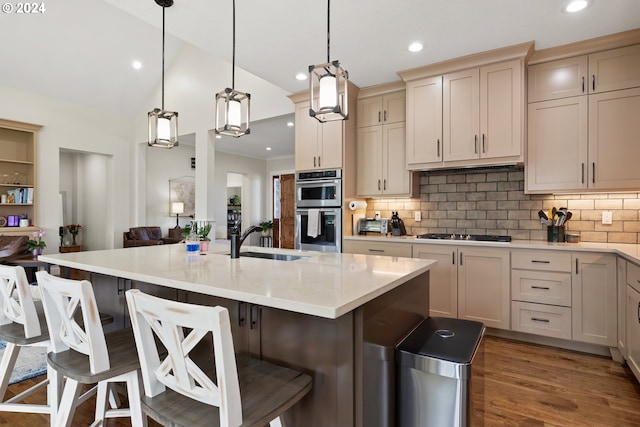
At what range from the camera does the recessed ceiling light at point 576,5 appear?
2354 mm

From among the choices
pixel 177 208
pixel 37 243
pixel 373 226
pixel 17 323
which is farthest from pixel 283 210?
pixel 17 323

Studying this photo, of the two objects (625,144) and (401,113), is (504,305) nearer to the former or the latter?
(625,144)

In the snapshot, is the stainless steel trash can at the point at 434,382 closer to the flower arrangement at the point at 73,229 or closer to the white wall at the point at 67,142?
the white wall at the point at 67,142

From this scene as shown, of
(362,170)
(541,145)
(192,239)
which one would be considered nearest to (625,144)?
(541,145)

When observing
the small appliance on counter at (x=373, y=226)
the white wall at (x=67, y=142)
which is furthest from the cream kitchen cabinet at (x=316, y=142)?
the white wall at (x=67, y=142)

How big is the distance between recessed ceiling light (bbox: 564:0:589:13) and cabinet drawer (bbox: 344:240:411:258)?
2.23m

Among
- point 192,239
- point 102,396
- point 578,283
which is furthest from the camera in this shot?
point 578,283

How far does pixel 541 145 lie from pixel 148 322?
3.41 meters

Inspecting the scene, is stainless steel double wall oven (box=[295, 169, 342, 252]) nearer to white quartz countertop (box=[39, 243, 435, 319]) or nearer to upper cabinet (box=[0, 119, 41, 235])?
white quartz countertop (box=[39, 243, 435, 319])

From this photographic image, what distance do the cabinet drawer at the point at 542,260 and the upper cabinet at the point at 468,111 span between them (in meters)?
0.85

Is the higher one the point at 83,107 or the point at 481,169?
the point at 83,107

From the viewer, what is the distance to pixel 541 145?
314 centimetres

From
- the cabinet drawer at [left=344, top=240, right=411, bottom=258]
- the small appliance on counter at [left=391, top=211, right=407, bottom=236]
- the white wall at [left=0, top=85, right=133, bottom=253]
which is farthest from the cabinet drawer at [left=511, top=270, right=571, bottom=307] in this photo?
the white wall at [left=0, top=85, right=133, bottom=253]

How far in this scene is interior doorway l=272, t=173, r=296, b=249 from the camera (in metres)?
9.27
